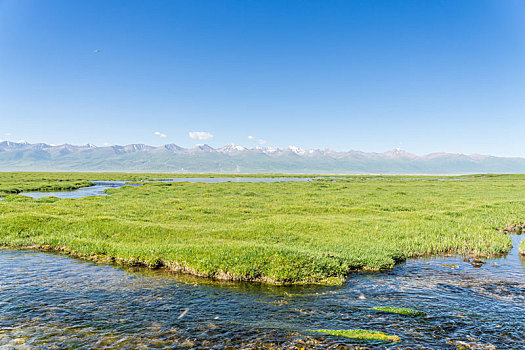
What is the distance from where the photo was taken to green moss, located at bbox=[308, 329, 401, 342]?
10312mm

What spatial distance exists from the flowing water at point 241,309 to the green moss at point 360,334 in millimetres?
265

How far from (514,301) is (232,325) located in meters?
12.8

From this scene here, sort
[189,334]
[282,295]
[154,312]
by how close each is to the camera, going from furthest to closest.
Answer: [282,295], [154,312], [189,334]

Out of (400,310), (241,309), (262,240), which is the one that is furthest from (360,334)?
(262,240)

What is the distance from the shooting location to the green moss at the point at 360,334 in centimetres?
1031

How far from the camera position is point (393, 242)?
23.9 meters

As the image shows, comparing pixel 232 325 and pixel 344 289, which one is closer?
pixel 232 325

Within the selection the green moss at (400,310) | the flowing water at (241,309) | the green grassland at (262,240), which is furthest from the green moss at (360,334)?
the green grassland at (262,240)

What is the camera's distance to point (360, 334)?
10.5 m

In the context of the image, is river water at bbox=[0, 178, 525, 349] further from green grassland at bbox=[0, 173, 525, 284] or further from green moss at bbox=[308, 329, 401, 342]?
green grassland at bbox=[0, 173, 525, 284]

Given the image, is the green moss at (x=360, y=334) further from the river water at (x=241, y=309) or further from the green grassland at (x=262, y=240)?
the green grassland at (x=262, y=240)

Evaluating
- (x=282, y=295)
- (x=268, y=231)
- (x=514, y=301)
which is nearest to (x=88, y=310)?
(x=282, y=295)

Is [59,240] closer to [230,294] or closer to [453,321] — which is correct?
[230,294]

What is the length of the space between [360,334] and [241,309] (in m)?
4.89
